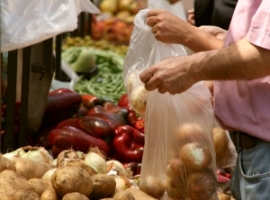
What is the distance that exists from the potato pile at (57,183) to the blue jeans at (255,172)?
0.47 metres

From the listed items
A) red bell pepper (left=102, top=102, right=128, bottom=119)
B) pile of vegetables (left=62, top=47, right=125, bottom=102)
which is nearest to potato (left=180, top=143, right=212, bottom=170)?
red bell pepper (left=102, top=102, right=128, bottom=119)

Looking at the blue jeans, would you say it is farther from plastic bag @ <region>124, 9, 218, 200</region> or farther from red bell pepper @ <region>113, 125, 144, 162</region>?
red bell pepper @ <region>113, 125, 144, 162</region>

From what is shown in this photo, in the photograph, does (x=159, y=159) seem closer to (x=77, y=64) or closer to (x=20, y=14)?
(x=20, y=14)

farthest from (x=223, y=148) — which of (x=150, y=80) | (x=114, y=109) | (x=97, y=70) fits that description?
(x=97, y=70)

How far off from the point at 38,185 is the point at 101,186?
0.84 ft

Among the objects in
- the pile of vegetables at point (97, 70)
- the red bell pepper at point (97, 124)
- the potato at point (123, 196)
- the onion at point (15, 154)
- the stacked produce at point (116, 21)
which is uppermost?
the potato at point (123, 196)

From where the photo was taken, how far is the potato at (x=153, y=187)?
111 inches

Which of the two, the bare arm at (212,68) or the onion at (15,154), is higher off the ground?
the bare arm at (212,68)

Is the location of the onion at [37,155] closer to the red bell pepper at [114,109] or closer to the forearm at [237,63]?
the red bell pepper at [114,109]

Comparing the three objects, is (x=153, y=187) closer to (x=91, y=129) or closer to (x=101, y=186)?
(x=101, y=186)

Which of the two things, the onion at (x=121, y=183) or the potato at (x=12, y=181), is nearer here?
the potato at (x=12, y=181)

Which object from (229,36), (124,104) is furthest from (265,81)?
(124,104)

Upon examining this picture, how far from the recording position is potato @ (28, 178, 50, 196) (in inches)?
104

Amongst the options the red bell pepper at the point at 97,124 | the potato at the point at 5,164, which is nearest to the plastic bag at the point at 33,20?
the potato at the point at 5,164
